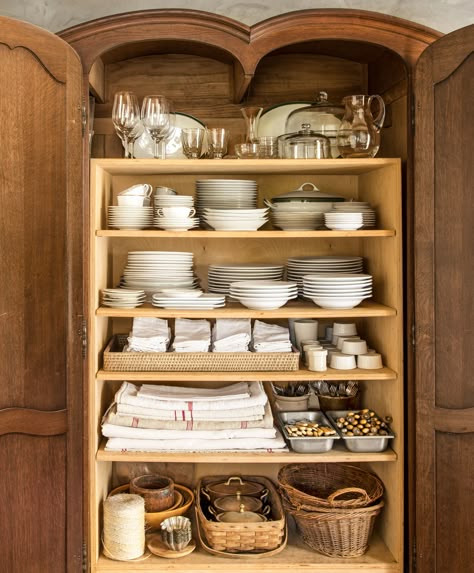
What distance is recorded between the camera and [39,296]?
2070 mm

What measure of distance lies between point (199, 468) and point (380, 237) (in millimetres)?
1190

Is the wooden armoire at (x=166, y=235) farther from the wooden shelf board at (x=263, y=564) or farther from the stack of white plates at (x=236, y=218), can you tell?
the stack of white plates at (x=236, y=218)

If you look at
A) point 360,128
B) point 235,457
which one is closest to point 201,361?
point 235,457

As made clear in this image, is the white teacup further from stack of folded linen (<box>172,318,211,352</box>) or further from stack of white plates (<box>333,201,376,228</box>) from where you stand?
stack of white plates (<box>333,201,376,228</box>)

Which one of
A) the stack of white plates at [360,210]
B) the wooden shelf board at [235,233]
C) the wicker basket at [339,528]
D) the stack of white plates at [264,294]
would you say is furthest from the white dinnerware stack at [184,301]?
the wicker basket at [339,528]

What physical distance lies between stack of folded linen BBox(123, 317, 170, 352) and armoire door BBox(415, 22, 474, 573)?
90 centimetres

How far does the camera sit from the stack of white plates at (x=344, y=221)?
2.27 meters

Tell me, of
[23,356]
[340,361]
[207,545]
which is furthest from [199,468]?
[23,356]

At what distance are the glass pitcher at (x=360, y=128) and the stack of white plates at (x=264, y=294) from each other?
0.53 m

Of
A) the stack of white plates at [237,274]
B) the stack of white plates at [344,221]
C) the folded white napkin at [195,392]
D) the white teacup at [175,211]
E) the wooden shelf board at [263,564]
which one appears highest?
the white teacup at [175,211]

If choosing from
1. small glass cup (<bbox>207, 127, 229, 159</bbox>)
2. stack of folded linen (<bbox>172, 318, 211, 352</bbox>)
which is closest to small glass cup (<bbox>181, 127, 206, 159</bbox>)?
small glass cup (<bbox>207, 127, 229, 159</bbox>)

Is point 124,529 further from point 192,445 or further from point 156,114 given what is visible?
point 156,114

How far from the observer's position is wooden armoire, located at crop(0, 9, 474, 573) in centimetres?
205

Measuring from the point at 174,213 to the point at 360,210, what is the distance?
26.2 inches
